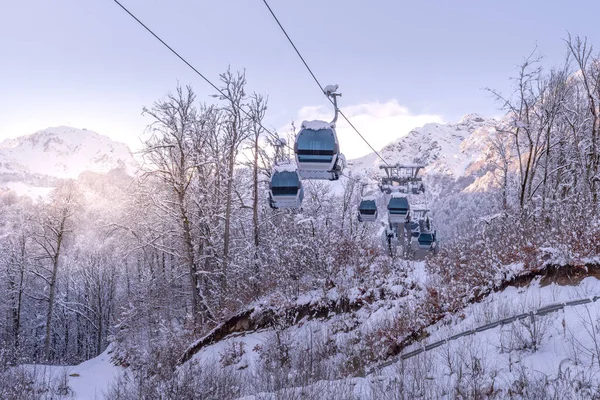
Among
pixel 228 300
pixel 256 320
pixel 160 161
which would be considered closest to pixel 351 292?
pixel 256 320

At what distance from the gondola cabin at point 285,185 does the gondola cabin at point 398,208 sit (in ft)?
19.6

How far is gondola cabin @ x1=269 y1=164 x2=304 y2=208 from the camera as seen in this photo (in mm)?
9672

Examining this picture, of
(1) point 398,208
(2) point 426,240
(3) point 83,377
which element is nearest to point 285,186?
(1) point 398,208

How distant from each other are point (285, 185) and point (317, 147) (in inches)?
77.4

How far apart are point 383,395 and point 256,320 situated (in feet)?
29.3

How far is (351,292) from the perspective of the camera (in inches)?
518

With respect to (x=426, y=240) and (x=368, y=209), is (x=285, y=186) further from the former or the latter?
(x=426, y=240)

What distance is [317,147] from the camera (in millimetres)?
8047

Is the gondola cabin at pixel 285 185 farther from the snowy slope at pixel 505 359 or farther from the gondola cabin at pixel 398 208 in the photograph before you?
the gondola cabin at pixel 398 208

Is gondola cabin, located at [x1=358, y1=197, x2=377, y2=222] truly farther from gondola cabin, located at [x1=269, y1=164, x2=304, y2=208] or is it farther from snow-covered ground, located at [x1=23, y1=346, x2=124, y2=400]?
snow-covered ground, located at [x1=23, y1=346, x2=124, y2=400]

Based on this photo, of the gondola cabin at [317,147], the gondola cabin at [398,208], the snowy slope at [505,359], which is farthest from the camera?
the gondola cabin at [398,208]

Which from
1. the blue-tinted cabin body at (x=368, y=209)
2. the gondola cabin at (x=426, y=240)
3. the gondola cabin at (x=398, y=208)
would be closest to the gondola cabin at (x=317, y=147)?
the gondola cabin at (x=398, y=208)

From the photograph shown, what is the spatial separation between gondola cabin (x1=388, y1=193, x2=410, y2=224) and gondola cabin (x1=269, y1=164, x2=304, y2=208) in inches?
235

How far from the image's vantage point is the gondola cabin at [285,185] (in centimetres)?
967
